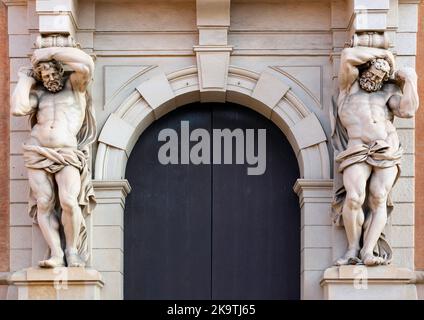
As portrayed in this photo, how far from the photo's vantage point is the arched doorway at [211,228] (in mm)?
17281

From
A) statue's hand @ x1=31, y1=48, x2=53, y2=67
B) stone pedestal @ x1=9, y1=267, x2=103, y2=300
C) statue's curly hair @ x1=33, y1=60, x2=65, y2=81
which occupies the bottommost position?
stone pedestal @ x1=9, y1=267, x2=103, y2=300

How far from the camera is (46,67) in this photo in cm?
1655

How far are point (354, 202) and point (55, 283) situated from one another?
3.51 meters

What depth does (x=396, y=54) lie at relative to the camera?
17141 millimetres

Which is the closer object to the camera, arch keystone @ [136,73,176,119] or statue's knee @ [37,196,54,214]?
statue's knee @ [37,196,54,214]

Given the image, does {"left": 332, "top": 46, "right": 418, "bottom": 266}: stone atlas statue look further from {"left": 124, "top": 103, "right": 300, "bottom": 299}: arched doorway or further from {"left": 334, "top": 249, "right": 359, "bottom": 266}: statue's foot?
{"left": 124, "top": 103, "right": 300, "bottom": 299}: arched doorway

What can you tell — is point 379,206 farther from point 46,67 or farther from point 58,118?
point 46,67

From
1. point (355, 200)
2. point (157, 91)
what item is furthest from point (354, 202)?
point (157, 91)

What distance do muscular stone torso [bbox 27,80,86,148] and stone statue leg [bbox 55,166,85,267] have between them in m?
0.36

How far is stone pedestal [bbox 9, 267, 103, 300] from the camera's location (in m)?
16.3

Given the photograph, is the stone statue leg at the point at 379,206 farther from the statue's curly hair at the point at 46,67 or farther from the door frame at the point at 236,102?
the statue's curly hair at the point at 46,67

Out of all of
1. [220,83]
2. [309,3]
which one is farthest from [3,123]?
[309,3]

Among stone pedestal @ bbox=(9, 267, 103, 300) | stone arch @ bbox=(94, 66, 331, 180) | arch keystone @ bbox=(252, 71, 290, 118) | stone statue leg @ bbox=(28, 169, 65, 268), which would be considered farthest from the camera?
arch keystone @ bbox=(252, 71, 290, 118)

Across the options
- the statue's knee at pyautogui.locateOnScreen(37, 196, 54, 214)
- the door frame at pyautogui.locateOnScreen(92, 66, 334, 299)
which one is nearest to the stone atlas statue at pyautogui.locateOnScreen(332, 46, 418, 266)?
the door frame at pyautogui.locateOnScreen(92, 66, 334, 299)
